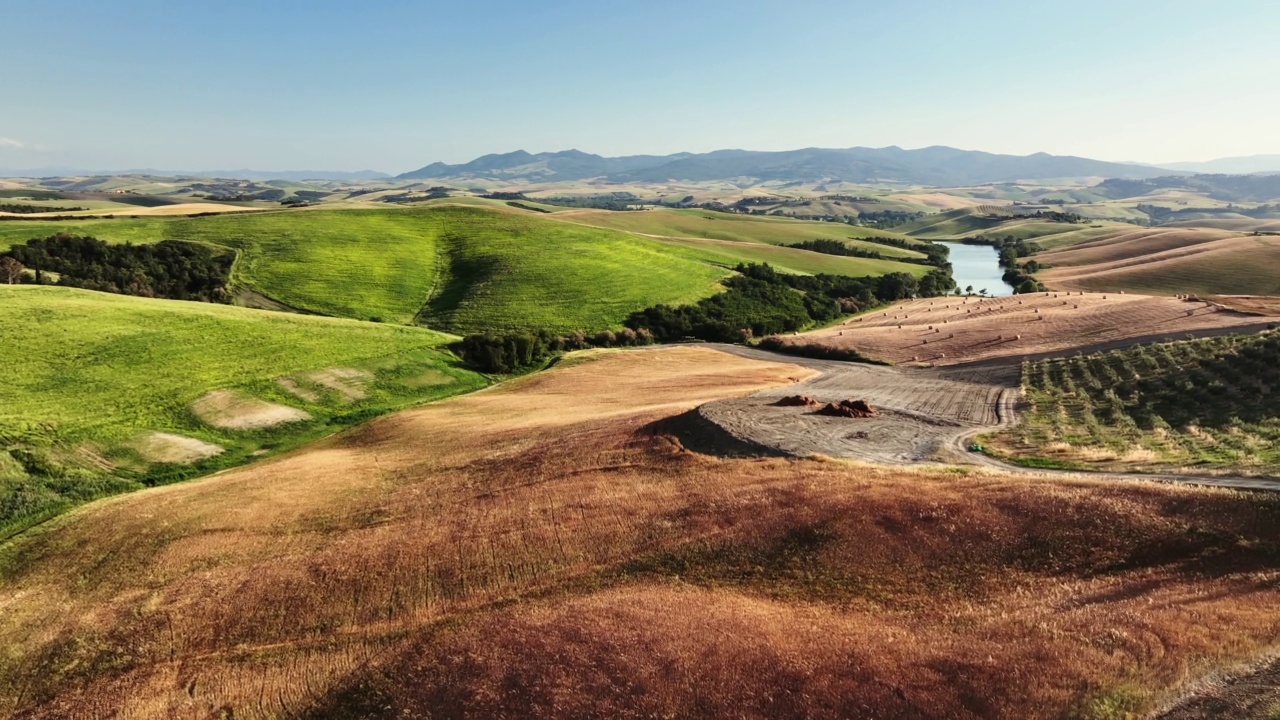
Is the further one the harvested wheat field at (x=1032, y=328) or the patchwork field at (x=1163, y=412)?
the harvested wheat field at (x=1032, y=328)

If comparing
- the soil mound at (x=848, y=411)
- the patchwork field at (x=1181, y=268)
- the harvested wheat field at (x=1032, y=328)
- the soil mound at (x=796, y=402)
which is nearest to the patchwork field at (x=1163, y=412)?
the soil mound at (x=848, y=411)

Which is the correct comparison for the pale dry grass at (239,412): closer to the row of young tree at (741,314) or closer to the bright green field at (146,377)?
the bright green field at (146,377)

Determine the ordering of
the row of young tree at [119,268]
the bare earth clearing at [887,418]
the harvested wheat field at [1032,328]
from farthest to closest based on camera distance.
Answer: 1. the row of young tree at [119,268]
2. the harvested wheat field at [1032,328]
3. the bare earth clearing at [887,418]

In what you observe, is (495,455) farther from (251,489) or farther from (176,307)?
(176,307)

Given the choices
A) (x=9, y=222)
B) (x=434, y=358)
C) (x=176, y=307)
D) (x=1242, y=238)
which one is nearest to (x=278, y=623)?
(x=434, y=358)

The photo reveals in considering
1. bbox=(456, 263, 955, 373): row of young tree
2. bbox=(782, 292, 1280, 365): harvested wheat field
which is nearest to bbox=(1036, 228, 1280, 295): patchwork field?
bbox=(456, 263, 955, 373): row of young tree

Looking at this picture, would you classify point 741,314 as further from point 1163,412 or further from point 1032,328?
point 1163,412
